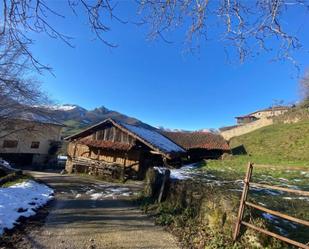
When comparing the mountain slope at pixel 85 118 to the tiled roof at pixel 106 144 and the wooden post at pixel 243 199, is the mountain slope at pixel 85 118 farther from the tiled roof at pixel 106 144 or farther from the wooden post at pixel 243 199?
the wooden post at pixel 243 199

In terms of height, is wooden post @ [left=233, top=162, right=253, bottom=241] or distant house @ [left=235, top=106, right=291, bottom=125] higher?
distant house @ [left=235, top=106, right=291, bottom=125]

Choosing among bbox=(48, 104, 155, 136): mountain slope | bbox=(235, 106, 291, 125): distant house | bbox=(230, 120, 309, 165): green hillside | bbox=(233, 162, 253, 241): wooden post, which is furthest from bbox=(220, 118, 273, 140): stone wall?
bbox=(233, 162, 253, 241): wooden post

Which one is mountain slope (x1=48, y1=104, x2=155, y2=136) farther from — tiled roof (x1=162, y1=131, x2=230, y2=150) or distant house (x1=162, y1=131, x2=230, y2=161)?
distant house (x1=162, y1=131, x2=230, y2=161)

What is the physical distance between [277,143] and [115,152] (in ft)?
73.2

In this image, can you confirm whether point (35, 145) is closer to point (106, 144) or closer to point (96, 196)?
point (106, 144)

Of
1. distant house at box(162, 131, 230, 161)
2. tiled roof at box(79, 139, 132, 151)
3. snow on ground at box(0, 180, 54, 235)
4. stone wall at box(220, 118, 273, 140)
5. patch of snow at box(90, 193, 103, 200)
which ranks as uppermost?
stone wall at box(220, 118, 273, 140)

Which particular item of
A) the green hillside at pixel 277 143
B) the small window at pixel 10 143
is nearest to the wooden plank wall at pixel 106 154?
the small window at pixel 10 143

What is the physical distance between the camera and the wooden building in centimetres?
2259

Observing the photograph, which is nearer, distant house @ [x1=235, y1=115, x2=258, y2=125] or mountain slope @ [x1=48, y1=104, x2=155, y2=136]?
distant house @ [x1=235, y1=115, x2=258, y2=125]

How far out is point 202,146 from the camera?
36.1m

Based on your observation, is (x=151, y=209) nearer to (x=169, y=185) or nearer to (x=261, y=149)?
(x=169, y=185)

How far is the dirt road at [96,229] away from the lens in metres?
7.18

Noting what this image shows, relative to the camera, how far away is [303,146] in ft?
108

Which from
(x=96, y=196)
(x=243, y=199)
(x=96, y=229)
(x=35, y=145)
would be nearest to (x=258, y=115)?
(x=35, y=145)
